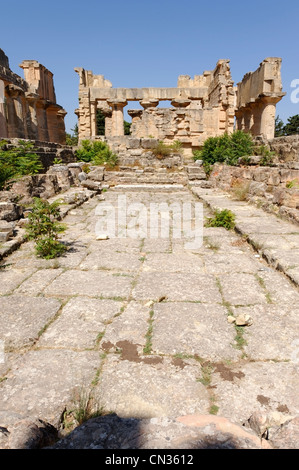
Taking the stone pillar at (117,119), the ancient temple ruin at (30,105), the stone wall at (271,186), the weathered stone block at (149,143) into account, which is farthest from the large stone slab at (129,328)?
the stone pillar at (117,119)

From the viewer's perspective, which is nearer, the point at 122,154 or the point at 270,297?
the point at 270,297

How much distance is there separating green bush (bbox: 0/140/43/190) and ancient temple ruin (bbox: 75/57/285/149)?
8.06 m

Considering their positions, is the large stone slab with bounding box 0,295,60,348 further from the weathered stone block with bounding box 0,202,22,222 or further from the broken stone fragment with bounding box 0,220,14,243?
the weathered stone block with bounding box 0,202,22,222

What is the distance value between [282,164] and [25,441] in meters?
7.97

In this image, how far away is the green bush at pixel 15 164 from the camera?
20.0 ft

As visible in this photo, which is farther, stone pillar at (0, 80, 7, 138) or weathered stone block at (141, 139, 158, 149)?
weathered stone block at (141, 139, 158, 149)

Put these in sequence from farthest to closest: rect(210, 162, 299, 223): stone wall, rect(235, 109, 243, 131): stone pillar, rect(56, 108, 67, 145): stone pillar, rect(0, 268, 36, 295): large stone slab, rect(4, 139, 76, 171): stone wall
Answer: rect(56, 108, 67, 145): stone pillar, rect(235, 109, 243, 131): stone pillar, rect(4, 139, 76, 171): stone wall, rect(210, 162, 299, 223): stone wall, rect(0, 268, 36, 295): large stone slab

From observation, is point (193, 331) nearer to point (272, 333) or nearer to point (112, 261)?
point (272, 333)

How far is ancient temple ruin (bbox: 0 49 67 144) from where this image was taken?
45.4 feet

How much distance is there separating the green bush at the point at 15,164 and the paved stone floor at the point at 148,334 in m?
2.81

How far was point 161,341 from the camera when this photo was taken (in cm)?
219

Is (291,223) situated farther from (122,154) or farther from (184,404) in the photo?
(122,154)

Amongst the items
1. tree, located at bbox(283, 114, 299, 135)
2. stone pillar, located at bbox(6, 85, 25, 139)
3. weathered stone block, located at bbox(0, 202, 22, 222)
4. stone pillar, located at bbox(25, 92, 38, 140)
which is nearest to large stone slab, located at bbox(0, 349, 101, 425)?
weathered stone block, located at bbox(0, 202, 22, 222)

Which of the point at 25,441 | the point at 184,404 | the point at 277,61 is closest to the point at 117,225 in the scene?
the point at 184,404
